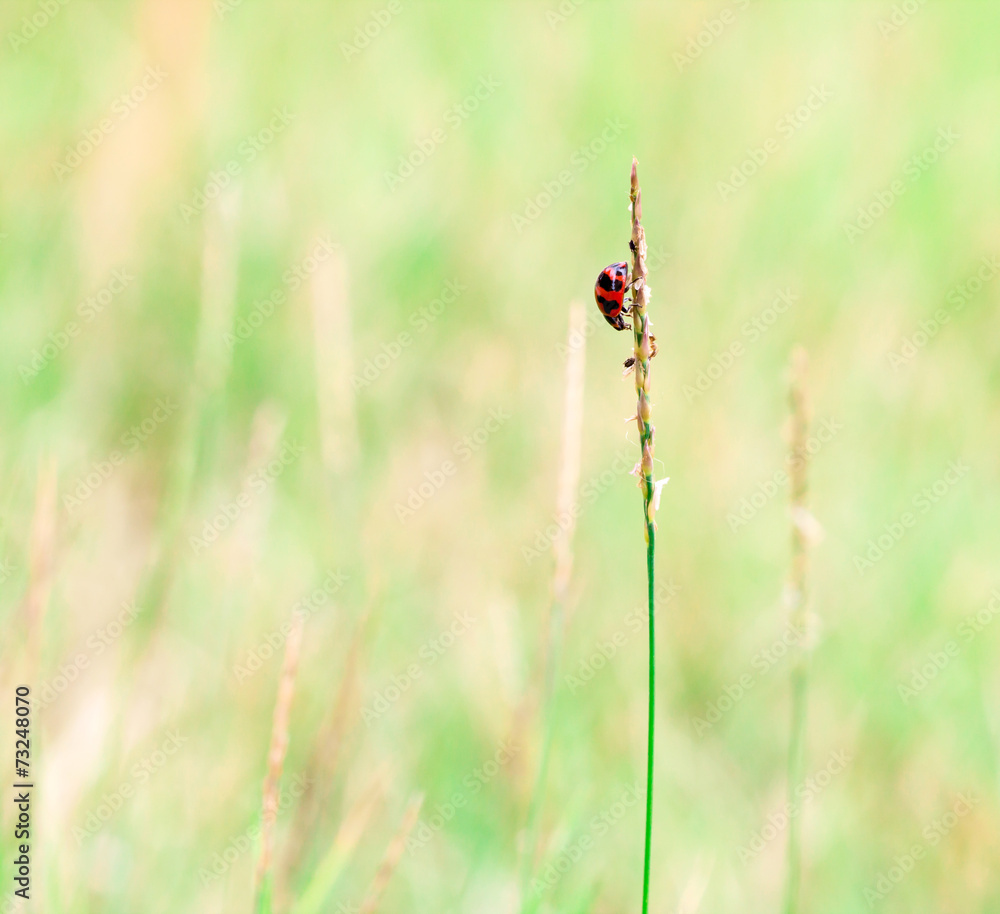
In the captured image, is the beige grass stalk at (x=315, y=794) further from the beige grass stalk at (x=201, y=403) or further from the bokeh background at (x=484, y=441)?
the beige grass stalk at (x=201, y=403)

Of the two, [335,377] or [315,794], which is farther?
[335,377]

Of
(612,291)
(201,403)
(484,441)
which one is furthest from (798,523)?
(484,441)

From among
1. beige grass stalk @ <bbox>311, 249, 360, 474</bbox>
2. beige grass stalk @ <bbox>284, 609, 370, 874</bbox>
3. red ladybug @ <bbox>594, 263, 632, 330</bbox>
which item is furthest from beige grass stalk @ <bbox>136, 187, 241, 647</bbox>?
red ladybug @ <bbox>594, 263, 632, 330</bbox>

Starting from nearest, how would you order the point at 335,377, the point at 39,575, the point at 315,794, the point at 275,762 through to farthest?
the point at 275,762 < the point at 39,575 < the point at 315,794 < the point at 335,377

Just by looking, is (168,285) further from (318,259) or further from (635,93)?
(635,93)

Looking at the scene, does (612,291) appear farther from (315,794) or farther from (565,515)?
(315,794)

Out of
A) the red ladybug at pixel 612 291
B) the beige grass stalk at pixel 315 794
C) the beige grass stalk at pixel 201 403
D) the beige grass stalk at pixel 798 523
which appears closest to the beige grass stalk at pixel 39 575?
the beige grass stalk at pixel 201 403

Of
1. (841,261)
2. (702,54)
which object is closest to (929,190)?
(841,261)

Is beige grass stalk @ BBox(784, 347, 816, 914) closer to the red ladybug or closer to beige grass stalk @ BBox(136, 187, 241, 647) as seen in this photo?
the red ladybug
